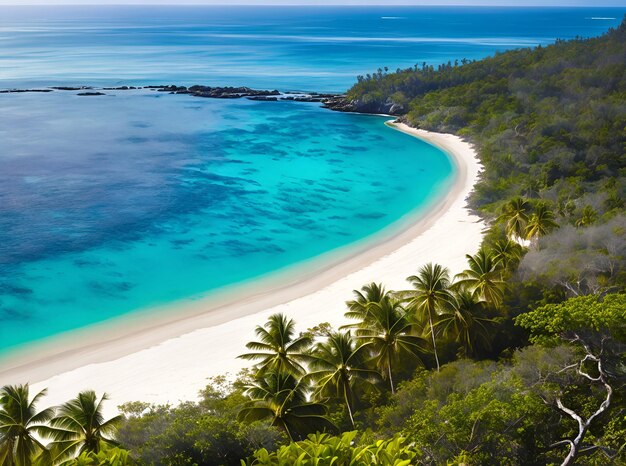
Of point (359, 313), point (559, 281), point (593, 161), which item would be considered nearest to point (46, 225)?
point (359, 313)

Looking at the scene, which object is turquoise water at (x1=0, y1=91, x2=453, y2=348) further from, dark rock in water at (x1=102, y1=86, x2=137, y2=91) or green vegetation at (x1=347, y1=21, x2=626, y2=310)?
dark rock in water at (x1=102, y1=86, x2=137, y2=91)

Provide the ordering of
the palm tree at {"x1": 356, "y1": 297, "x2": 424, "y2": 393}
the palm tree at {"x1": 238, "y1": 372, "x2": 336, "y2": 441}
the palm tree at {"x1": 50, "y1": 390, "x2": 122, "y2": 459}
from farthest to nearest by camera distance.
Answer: the palm tree at {"x1": 356, "y1": 297, "x2": 424, "y2": 393}, the palm tree at {"x1": 238, "y1": 372, "x2": 336, "y2": 441}, the palm tree at {"x1": 50, "y1": 390, "x2": 122, "y2": 459}

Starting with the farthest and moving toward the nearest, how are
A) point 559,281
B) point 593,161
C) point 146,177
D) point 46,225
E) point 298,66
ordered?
point 298,66
point 146,177
point 593,161
point 46,225
point 559,281

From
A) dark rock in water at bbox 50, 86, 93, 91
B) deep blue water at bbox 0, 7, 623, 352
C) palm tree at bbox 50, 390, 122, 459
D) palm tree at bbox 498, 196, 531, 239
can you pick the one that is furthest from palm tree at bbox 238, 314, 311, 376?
dark rock in water at bbox 50, 86, 93, 91

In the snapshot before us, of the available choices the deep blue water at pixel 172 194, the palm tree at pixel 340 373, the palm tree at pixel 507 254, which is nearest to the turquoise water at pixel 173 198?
the deep blue water at pixel 172 194

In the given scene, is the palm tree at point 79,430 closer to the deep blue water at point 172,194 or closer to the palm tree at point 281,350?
the palm tree at point 281,350

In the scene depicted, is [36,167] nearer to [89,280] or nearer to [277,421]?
[89,280]
